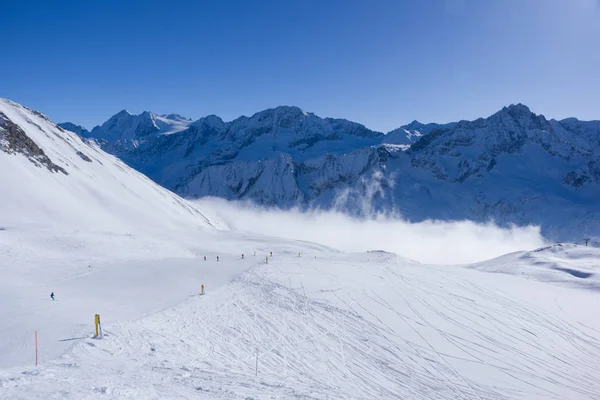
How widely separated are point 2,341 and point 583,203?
22260cm

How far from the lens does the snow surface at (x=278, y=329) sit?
37.4ft

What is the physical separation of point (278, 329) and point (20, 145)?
227ft

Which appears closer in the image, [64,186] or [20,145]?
[64,186]

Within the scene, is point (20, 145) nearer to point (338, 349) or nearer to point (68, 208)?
point (68, 208)

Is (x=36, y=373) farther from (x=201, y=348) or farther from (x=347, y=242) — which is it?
(x=347, y=242)

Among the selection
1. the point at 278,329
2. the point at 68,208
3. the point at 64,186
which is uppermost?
the point at 64,186

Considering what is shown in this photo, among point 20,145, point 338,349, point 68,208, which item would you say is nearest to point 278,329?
point 338,349

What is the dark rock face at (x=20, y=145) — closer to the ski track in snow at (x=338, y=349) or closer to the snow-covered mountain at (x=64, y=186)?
the snow-covered mountain at (x=64, y=186)

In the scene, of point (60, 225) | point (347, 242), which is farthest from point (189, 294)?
point (347, 242)

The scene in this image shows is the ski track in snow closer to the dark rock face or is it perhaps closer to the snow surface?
the snow surface

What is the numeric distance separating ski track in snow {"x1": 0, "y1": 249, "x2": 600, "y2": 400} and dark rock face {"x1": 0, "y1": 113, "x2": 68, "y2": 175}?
57265 millimetres

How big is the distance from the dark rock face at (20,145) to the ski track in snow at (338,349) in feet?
188

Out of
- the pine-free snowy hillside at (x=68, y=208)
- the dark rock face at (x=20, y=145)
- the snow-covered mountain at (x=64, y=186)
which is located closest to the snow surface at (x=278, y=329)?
the pine-free snowy hillside at (x=68, y=208)

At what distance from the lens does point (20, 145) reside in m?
62.6
